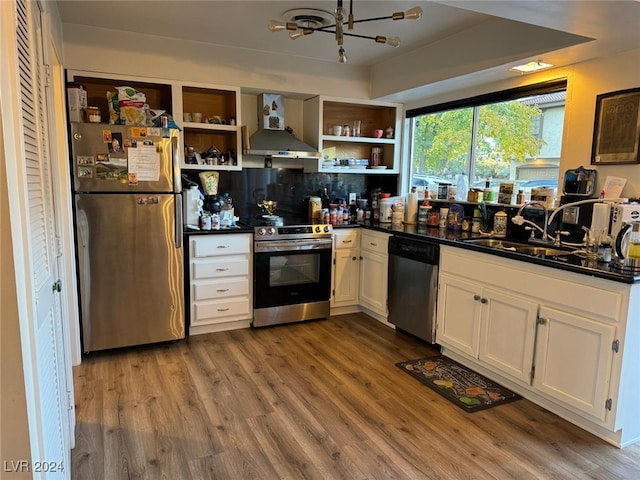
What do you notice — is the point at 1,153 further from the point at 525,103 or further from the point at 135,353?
the point at 525,103

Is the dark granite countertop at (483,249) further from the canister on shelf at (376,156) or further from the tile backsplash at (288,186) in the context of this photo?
the canister on shelf at (376,156)

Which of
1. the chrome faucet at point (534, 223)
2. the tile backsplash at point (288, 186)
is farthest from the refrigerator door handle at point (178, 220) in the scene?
the chrome faucet at point (534, 223)

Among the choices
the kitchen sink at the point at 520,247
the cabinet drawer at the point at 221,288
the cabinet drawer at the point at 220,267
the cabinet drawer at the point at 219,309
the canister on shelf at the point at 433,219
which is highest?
the canister on shelf at the point at 433,219

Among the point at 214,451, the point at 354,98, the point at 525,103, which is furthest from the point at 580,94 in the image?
the point at 214,451

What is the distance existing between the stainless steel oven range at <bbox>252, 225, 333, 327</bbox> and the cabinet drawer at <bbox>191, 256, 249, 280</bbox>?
109 millimetres

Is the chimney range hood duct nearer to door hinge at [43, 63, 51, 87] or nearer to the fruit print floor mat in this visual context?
door hinge at [43, 63, 51, 87]

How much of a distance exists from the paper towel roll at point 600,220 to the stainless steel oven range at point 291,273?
204 cm

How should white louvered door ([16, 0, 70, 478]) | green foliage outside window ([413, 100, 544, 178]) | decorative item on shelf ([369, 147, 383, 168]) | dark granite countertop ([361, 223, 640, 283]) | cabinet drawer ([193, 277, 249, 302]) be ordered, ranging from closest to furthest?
white louvered door ([16, 0, 70, 478]), dark granite countertop ([361, 223, 640, 283]), green foliage outside window ([413, 100, 544, 178]), cabinet drawer ([193, 277, 249, 302]), decorative item on shelf ([369, 147, 383, 168])

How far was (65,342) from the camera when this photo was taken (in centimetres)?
207

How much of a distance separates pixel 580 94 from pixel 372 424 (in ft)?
8.15

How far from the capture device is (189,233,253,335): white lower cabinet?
11.5ft

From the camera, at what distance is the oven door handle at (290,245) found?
3.68m

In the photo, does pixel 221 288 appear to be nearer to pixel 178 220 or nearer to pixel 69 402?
pixel 178 220

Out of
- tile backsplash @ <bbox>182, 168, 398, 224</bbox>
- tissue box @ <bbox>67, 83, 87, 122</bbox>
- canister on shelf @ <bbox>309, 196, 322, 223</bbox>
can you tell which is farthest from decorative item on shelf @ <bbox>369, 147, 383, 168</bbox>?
tissue box @ <bbox>67, 83, 87, 122</bbox>
